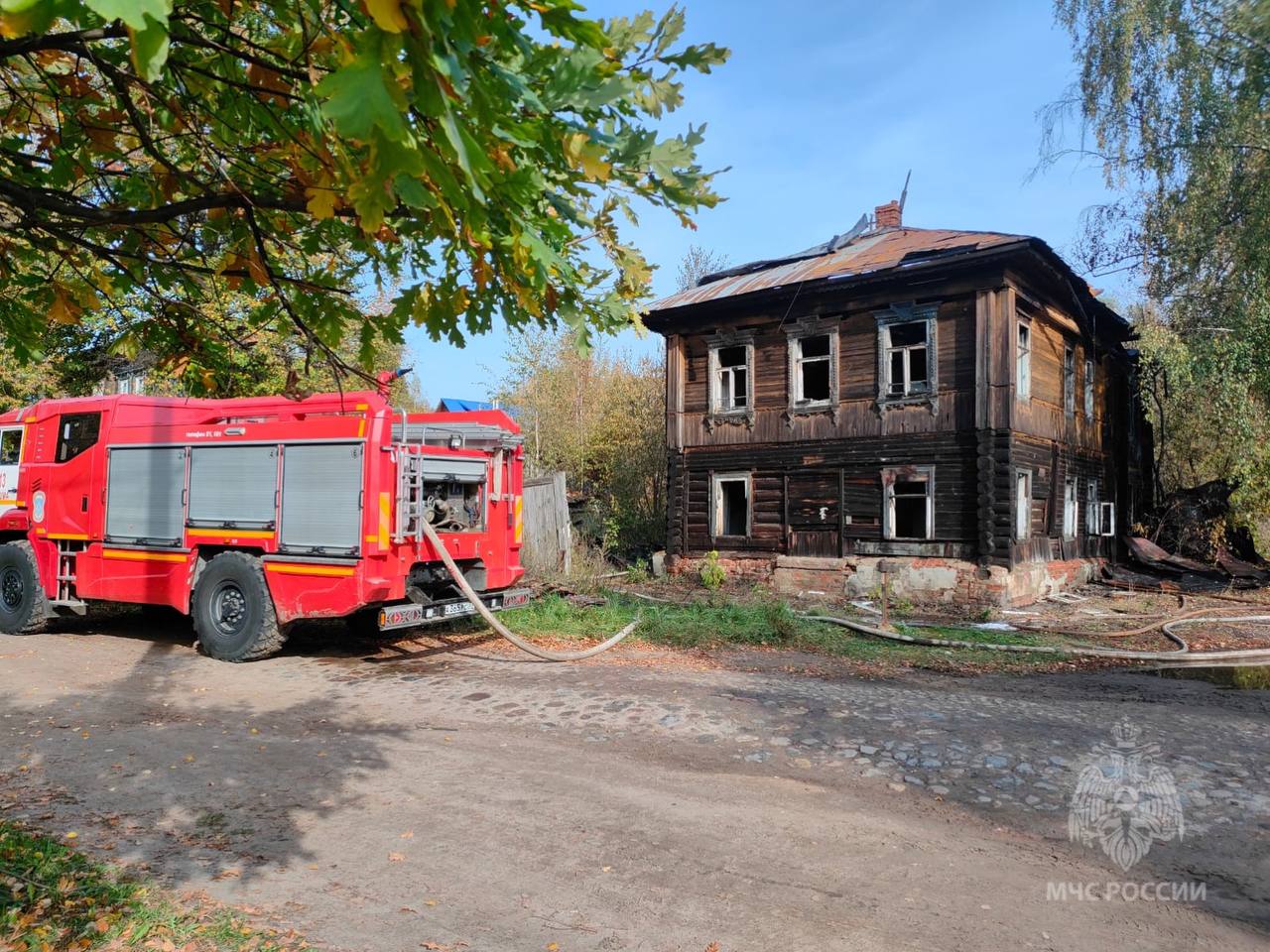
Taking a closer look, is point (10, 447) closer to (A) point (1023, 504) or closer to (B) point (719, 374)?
(B) point (719, 374)

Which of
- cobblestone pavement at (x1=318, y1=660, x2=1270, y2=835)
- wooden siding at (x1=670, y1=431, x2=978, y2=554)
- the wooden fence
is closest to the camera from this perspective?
cobblestone pavement at (x1=318, y1=660, x2=1270, y2=835)

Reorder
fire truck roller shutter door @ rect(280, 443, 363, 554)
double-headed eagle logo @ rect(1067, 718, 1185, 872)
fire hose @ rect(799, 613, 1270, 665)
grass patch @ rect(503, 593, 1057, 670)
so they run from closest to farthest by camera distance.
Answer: double-headed eagle logo @ rect(1067, 718, 1185, 872) → fire truck roller shutter door @ rect(280, 443, 363, 554) → fire hose @ rect(799, 613, 1270, 665) → grass patch @ rect(503, 593, 1057, 670)

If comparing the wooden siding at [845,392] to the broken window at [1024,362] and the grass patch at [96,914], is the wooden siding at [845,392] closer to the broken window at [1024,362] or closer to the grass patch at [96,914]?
the broken window at [1024,362]

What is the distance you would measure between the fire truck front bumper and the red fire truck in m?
0.02

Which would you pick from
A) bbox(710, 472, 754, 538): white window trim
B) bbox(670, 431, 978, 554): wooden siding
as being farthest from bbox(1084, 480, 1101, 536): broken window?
bbox(710, 472, 754, 538): white window trim

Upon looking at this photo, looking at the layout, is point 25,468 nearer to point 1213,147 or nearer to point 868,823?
point 868,823

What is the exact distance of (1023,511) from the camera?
1625 centimetres

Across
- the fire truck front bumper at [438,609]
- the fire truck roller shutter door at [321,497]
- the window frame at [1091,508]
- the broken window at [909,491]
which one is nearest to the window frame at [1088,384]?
the window frame at [1091,508]

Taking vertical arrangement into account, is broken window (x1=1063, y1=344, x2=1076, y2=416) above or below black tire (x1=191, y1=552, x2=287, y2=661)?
above

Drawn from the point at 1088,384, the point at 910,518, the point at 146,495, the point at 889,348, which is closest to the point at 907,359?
the point at 889,348

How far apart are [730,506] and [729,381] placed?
3032mm

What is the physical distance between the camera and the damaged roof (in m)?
15.5

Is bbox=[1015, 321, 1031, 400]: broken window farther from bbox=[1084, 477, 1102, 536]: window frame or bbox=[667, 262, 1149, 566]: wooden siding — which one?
bbox=[1084, 477, 1102, 536]: window frame

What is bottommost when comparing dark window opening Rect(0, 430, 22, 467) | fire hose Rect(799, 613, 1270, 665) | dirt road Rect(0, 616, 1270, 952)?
dirt road Rect(0, 616, 1270, 952)
